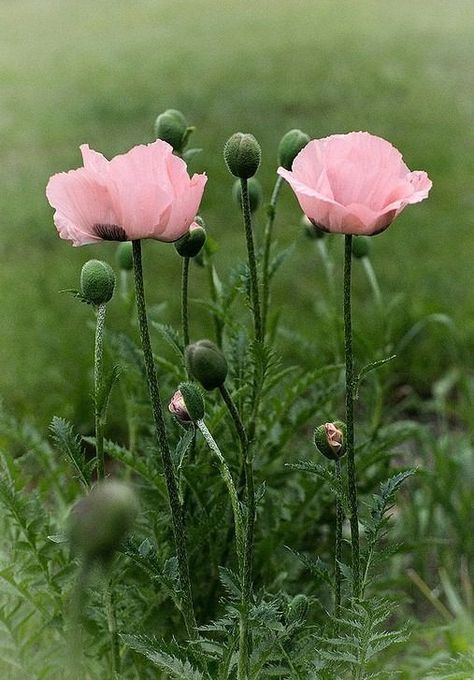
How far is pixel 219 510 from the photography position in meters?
1.00

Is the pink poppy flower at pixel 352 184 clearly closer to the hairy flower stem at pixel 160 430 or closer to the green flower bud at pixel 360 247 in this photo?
the hairy flower stem at pixel 160 430

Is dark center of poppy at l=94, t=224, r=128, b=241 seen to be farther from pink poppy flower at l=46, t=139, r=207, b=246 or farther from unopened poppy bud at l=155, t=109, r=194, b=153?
unopened poppy bud at l=155, t=109, r=194, b=153

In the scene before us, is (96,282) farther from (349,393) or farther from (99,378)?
(349,393)

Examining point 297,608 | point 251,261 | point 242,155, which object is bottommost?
point 297,608

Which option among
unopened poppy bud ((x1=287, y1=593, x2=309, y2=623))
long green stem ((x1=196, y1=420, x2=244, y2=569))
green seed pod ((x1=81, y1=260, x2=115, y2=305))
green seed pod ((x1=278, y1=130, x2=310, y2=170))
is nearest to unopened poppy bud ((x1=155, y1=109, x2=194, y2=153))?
green seed pod ((x1=278, y1=130, x2=310, y2=170))

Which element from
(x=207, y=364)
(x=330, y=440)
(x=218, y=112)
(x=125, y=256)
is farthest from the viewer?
(x=218, y=112)

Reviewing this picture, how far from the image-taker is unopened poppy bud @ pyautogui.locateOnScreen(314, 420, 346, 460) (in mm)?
818

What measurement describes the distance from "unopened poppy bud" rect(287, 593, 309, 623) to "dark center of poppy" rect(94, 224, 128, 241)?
34cm

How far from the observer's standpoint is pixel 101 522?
502 mm

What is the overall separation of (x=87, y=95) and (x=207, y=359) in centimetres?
368

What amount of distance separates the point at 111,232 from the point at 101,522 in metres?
0.32

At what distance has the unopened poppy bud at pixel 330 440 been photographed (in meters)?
0.82

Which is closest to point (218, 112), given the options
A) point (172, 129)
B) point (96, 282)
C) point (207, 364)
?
point (172, 129)

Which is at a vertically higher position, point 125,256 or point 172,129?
point 172,129
